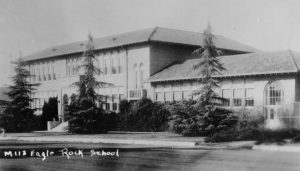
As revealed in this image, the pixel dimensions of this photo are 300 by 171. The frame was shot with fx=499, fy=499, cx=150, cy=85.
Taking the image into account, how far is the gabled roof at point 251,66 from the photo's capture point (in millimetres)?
30250

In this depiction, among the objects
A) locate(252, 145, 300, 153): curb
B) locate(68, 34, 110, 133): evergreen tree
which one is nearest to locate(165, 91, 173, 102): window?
locate(68, 34, 110, 133): evergreen tree

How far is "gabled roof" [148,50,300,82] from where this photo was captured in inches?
1191

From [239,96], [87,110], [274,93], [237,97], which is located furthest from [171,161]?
[87,110]

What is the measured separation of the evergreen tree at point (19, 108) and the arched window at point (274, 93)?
21104 millimetres

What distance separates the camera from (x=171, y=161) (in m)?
15.9

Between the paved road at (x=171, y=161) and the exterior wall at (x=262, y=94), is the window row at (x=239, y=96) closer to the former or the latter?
the exterior wall at (x=262, y=94)

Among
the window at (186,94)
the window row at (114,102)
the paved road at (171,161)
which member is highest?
the window at (186,94)

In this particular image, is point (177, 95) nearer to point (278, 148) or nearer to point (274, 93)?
point (274, 93)

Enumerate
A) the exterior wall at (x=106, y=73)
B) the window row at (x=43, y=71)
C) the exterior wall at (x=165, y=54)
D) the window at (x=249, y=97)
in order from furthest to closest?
the window row at (x=43, y=71) → the exterior wall at (x=106, y=73) → the exterior wall at (x=165, y=54) → the window at (x=249, y=97)

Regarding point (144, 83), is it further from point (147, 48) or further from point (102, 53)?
point (102, 53)

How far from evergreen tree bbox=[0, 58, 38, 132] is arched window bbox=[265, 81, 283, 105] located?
69.2 ft

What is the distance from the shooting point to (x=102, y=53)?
145 feet

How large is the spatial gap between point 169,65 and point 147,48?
7.92 ft

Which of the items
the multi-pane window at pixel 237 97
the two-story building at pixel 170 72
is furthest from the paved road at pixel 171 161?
the multi-pane window at pixel 237 97
